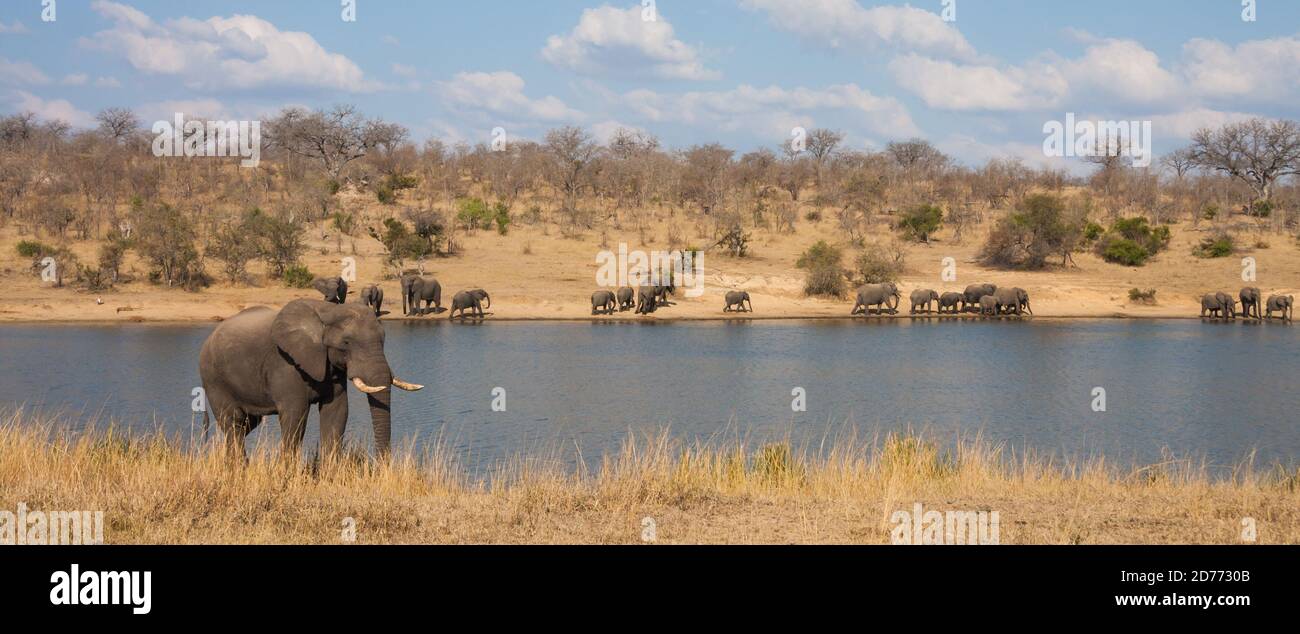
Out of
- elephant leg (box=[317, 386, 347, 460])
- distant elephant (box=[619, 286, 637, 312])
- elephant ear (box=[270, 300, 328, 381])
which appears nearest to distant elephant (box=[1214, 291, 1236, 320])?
distant elephant (box=[619, 286, 637, 312])

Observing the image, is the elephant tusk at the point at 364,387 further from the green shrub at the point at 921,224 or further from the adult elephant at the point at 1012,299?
the green shrub at the point at 921,224

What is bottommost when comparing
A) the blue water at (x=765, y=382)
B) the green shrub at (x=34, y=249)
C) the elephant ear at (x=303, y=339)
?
→ the blue water at (x=765, y=382)

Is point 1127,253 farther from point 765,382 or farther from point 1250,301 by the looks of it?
point 765,382

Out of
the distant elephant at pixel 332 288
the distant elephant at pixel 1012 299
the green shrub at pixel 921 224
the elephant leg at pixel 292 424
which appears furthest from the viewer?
the green shrub at pixel 921 224

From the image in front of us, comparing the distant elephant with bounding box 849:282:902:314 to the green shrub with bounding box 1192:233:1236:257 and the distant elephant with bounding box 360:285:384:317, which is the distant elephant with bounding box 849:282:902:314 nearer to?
the green shrub with bounding box 1192:233:1236:257

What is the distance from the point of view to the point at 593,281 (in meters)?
45.1

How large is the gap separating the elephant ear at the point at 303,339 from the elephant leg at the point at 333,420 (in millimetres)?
498

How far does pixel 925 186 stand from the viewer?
226 ft

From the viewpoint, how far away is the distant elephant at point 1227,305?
4150 centimetres

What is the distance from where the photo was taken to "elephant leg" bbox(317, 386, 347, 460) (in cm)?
1235

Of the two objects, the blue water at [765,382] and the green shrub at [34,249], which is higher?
the green shrub at [34,249]

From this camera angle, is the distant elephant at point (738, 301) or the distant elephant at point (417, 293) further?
the distant elephant at point (738, 301)

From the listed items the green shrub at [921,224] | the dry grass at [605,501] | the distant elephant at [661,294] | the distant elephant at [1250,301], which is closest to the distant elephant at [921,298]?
the distant elephant at [661,294]

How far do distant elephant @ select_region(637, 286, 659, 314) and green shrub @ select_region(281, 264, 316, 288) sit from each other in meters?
12.0
